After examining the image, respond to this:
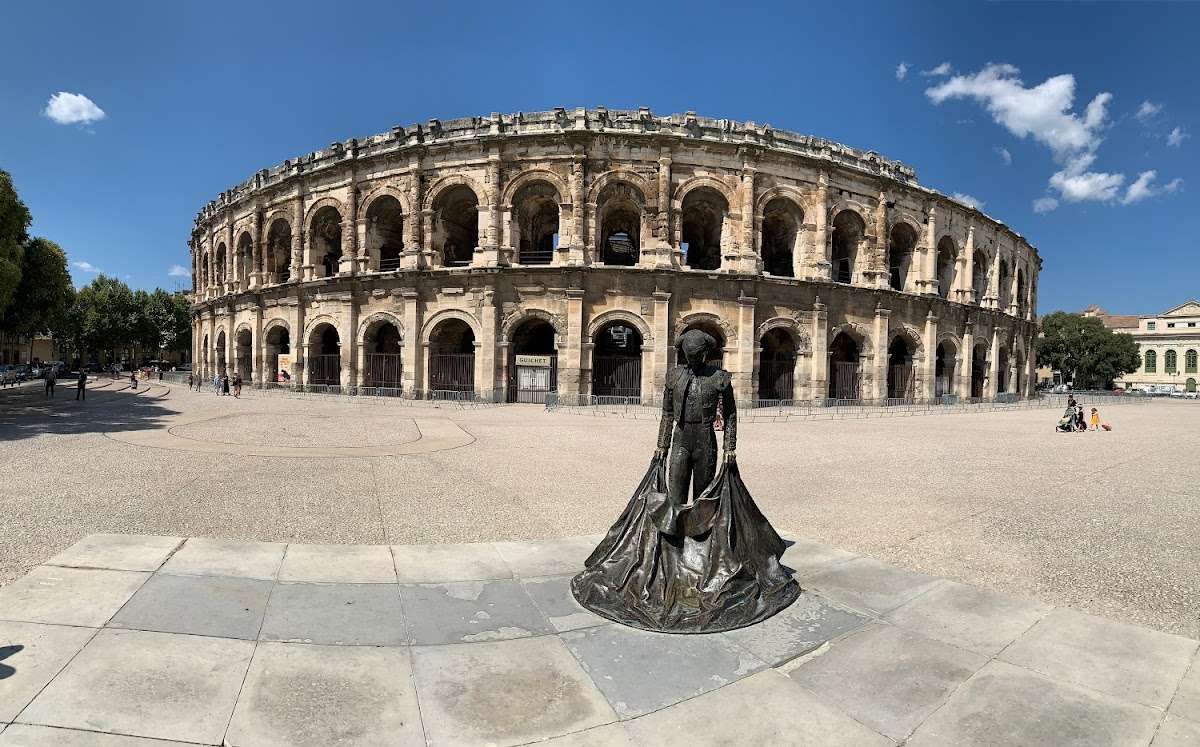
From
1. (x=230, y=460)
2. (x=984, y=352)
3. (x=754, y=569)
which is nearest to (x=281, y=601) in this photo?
(x=754, y=569)

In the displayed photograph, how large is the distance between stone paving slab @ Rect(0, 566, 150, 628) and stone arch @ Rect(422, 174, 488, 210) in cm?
1994

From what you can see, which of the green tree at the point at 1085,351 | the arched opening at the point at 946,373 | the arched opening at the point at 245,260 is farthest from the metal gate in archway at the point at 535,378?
the green tree at the point at 1085,351

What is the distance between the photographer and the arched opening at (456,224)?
2309cm

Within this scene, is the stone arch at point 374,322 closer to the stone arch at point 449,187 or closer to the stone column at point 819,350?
the stone arch at point 449,187

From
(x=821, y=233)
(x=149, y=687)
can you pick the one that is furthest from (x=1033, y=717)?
(x=821, y=233)

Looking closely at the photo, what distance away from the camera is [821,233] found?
23.0 m

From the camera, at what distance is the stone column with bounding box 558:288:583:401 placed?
21172 mm

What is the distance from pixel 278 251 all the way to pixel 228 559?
29.1m

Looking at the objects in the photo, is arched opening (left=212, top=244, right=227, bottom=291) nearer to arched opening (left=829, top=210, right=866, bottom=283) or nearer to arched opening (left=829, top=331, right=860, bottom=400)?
arched opening (left=829, top=210, right=866, bottom=283)

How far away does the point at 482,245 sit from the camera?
21859 millimetres

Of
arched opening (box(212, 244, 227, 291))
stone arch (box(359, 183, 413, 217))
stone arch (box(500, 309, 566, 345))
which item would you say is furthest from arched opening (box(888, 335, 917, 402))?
arched opening (box(212, 244, 227, 291))

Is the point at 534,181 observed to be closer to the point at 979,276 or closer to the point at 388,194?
the point at 388,194

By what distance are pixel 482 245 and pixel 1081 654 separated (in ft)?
70.0

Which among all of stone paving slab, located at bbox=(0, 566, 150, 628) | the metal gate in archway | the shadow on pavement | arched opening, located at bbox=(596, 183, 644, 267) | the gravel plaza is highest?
arched opening, located at bbox=(596, 183, 644, 267)
